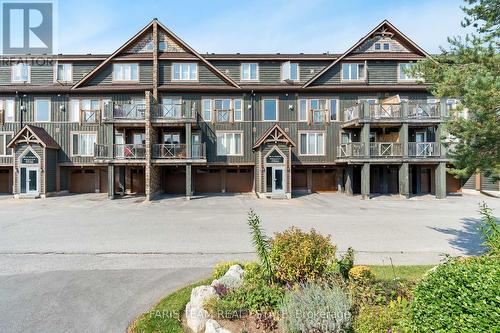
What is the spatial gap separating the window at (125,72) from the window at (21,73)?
8.81m

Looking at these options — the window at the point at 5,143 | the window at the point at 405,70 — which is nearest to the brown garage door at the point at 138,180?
the window at the point at 5,143

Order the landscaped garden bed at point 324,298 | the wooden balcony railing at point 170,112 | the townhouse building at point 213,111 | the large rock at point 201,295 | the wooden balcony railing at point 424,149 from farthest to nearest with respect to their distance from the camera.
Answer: the townhouse building at point 213,111
the wooden balcony railing at point 424,149
the wooden balcony railing at point 170,112
the large rock at point 201,295
the landscaped garden bed at point 324,298

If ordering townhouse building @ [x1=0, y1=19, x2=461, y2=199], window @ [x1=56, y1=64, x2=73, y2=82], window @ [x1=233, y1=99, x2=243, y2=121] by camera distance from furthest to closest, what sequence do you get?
window @ [x1=56, y1=64, x2=73, y2=82]
window @ [x1=233, y1=99, x2=243, y2=121]
townhouse building @ [x1=0, y1=19, x2=461, y2=199]

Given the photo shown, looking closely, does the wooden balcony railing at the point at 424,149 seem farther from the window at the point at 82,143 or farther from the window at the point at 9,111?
the window at the point at 9,111

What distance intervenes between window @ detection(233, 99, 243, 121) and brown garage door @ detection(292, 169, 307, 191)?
7.34 meters

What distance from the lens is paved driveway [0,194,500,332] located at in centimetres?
505

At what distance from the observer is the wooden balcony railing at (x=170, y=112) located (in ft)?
69.3

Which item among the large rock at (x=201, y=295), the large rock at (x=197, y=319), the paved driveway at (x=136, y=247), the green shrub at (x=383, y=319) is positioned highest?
the green shrub at (x=383, y=319)

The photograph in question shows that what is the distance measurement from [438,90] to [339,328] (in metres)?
5.96

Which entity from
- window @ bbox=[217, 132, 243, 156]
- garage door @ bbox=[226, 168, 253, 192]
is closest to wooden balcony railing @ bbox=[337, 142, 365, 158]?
garage door @ bbox=[226, 168, 253, 192]

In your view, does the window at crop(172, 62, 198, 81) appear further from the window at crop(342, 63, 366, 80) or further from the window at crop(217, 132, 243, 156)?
the window at crop(342, 63, 366, 80)

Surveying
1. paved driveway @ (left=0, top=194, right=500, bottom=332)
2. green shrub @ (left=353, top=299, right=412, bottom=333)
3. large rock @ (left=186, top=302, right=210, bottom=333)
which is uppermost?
green shrub @ (left=353, top=299, right=412, bottom=333)

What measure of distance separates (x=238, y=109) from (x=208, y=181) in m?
7.31

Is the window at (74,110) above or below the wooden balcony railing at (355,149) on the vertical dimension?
above
